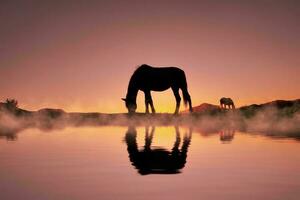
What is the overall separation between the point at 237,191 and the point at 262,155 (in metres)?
5.50

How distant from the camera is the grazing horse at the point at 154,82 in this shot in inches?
1499

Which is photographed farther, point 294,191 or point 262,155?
point 262,155

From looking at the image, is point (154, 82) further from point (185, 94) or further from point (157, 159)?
point (157, 159)

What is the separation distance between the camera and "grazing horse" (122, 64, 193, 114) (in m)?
38.1

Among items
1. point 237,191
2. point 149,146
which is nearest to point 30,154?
point 149,146

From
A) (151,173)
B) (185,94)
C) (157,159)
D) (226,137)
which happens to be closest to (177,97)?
(185,94)

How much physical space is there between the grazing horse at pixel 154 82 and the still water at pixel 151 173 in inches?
902

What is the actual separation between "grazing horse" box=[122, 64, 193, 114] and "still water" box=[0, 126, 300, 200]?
22.9 metres

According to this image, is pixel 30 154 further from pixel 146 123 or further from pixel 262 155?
pixel 146 123

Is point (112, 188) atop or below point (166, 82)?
below

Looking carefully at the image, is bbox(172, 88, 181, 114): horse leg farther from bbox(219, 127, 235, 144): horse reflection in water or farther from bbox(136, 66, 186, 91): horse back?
bbox(219, 127, 235, 144): horse reflection in water

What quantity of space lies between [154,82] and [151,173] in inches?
1164

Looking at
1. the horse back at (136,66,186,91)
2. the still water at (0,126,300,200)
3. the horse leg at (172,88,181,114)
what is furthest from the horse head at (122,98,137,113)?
the still water at (0,126,300,200)

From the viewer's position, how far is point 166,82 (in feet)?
130
